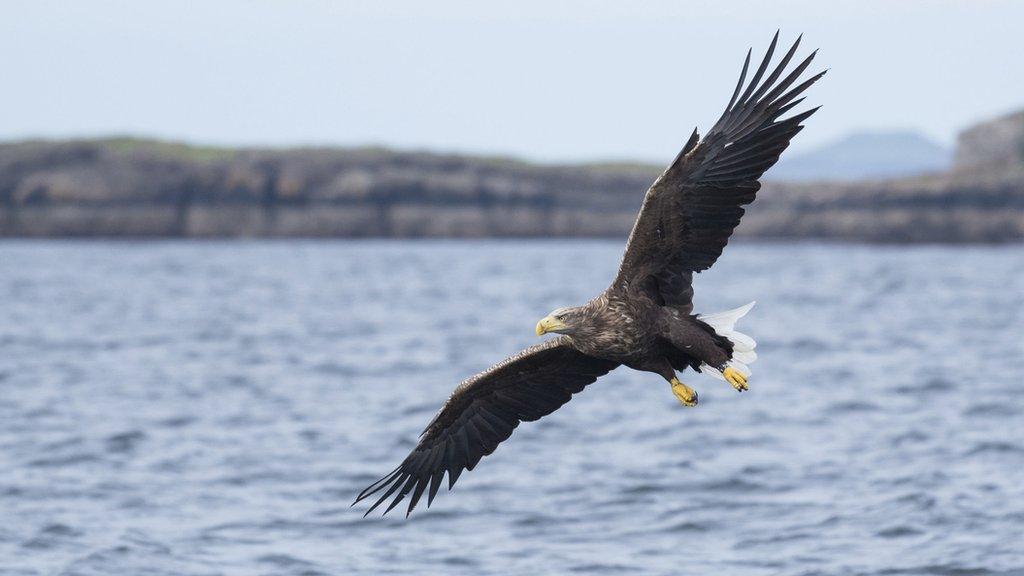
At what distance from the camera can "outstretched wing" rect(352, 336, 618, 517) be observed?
31.9 ft

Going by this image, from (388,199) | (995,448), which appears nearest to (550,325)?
(995,448)

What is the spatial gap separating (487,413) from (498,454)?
19.9 feet

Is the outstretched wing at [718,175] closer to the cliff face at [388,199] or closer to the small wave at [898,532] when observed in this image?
the small wave at [898,532]

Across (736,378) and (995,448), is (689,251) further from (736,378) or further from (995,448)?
(995,448)

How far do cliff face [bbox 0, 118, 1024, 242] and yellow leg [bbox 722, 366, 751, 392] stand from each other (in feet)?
224

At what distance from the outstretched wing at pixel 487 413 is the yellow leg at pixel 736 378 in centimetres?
138

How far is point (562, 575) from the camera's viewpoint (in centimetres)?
1063

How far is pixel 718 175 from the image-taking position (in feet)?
27.2

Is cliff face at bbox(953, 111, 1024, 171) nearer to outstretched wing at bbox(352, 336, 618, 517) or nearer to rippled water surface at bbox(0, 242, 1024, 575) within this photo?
rippled water surface at bbox(0, 242, 1024, 575)

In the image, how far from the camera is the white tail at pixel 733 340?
851 centimetres

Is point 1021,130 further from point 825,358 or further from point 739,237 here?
point 825,358

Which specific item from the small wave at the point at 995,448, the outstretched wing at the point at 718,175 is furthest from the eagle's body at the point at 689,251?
the small wave at the point at 995,448

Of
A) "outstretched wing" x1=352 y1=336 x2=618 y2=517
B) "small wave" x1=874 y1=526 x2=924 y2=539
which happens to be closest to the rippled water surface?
"small wave" x1=874 y1=526 x2=924 y2=539

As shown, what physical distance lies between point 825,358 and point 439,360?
699 centimetres
